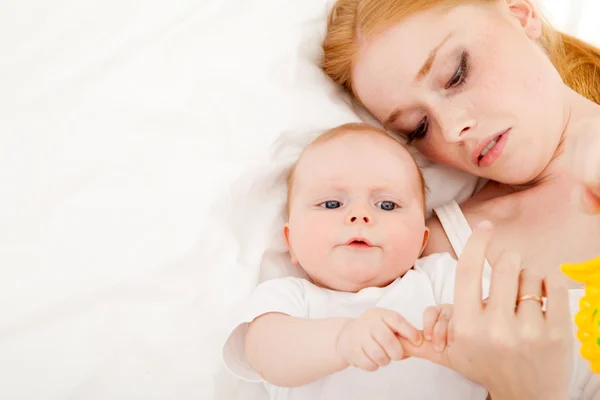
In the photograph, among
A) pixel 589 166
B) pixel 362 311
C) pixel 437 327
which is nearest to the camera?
pixel 589 166

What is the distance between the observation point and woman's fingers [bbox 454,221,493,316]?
776 mm

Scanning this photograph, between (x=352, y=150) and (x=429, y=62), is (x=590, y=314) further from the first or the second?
(x=429, y=62)

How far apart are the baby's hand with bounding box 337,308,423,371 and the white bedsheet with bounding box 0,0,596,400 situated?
0.37 meters

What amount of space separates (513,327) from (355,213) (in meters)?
0.42

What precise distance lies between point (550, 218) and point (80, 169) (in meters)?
0.93

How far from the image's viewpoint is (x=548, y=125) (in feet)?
4.32

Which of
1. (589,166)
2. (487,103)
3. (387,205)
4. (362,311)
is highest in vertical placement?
(589,166)

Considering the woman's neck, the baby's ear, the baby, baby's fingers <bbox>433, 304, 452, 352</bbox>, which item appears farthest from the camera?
the woman's neck

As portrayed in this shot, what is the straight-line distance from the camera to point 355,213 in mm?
1138

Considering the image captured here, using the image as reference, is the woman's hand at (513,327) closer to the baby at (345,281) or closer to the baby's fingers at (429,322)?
the baby's fingers at (429,322)

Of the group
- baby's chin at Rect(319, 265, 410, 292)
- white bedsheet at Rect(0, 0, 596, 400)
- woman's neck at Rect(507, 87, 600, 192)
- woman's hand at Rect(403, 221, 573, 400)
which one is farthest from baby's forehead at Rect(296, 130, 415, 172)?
woman's hand at Rect(403, 221, 573, 400)

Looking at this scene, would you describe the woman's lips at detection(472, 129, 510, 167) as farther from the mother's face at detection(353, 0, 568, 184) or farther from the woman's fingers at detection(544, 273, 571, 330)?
the woman's fingers at detection(544, 273, 571, 330)

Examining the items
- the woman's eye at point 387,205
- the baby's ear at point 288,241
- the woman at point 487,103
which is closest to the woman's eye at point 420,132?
the woman at point 487,103

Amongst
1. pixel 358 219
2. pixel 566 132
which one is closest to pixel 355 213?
pixel 358 219
